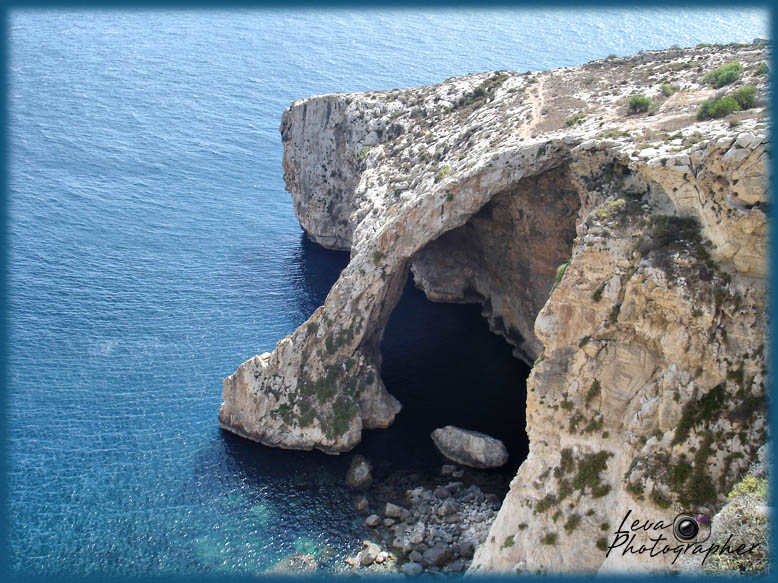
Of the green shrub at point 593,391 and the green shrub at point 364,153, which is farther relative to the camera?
the green shrub at point 364,153

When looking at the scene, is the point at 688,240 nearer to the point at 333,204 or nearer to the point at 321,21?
the point at 333,204

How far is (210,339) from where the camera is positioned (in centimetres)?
6694

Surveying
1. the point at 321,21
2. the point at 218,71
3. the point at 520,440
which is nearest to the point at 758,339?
the point at 520,440

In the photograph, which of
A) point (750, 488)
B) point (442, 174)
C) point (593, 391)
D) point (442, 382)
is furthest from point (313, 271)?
point (750, 488)

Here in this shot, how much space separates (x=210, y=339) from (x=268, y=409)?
1447 centimetres

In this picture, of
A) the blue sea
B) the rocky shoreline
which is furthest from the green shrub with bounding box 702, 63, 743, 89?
the rocky shoreline

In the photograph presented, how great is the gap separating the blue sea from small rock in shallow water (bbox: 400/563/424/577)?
389 cm

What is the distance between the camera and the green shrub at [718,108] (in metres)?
42.2

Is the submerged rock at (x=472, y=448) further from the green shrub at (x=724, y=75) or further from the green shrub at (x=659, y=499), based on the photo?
the green shrub at (x=724, y=75)

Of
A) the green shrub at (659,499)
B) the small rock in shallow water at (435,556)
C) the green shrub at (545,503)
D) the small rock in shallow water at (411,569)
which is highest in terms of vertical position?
the green shrub at (659,499)

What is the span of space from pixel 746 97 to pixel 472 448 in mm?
27996

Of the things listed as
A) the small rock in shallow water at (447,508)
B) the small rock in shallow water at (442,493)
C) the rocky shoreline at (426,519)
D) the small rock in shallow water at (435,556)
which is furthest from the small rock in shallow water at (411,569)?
the small rock in shallow water at (442,493)

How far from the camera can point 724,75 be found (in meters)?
48.1

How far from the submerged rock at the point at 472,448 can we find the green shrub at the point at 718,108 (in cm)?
2523
